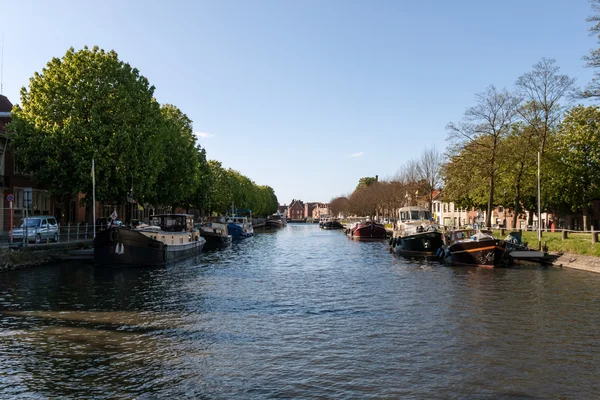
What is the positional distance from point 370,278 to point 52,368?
18.7m

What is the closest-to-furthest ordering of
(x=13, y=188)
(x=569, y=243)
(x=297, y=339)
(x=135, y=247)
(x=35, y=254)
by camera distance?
1. (x=297, y=339)
2. (x=35, y=254)
3. (x=135, y=247)
4. (x=569, y=243)
5. (x=13, y=188)

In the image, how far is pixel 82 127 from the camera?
37.8 metres

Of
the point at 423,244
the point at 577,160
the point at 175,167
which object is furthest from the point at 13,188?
the point at 577,160

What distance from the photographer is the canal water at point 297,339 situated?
32.9 feet

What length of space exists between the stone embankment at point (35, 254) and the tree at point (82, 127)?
5.97 meters

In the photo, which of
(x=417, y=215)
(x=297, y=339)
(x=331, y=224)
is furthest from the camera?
(x=331, y=224)

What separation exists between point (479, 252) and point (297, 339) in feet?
72.3

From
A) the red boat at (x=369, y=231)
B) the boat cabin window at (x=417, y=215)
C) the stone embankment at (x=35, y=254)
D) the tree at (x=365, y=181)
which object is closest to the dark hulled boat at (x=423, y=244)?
the boat cabin window at (x=417, y=215)

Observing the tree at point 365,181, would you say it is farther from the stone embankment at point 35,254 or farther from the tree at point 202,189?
the stone embankment at point 35,254

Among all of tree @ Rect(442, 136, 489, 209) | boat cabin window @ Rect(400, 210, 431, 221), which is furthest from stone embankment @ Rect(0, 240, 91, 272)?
tree @ Rect(442, 136, 489, 209)

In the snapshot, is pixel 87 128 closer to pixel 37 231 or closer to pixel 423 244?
pixel 37 231

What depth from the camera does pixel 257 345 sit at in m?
13.1

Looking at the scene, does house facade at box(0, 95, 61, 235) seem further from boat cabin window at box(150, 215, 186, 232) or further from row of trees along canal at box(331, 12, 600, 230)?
row of trees along canal at box(331, 12, 600, 230)

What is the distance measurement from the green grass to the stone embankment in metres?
32.8
